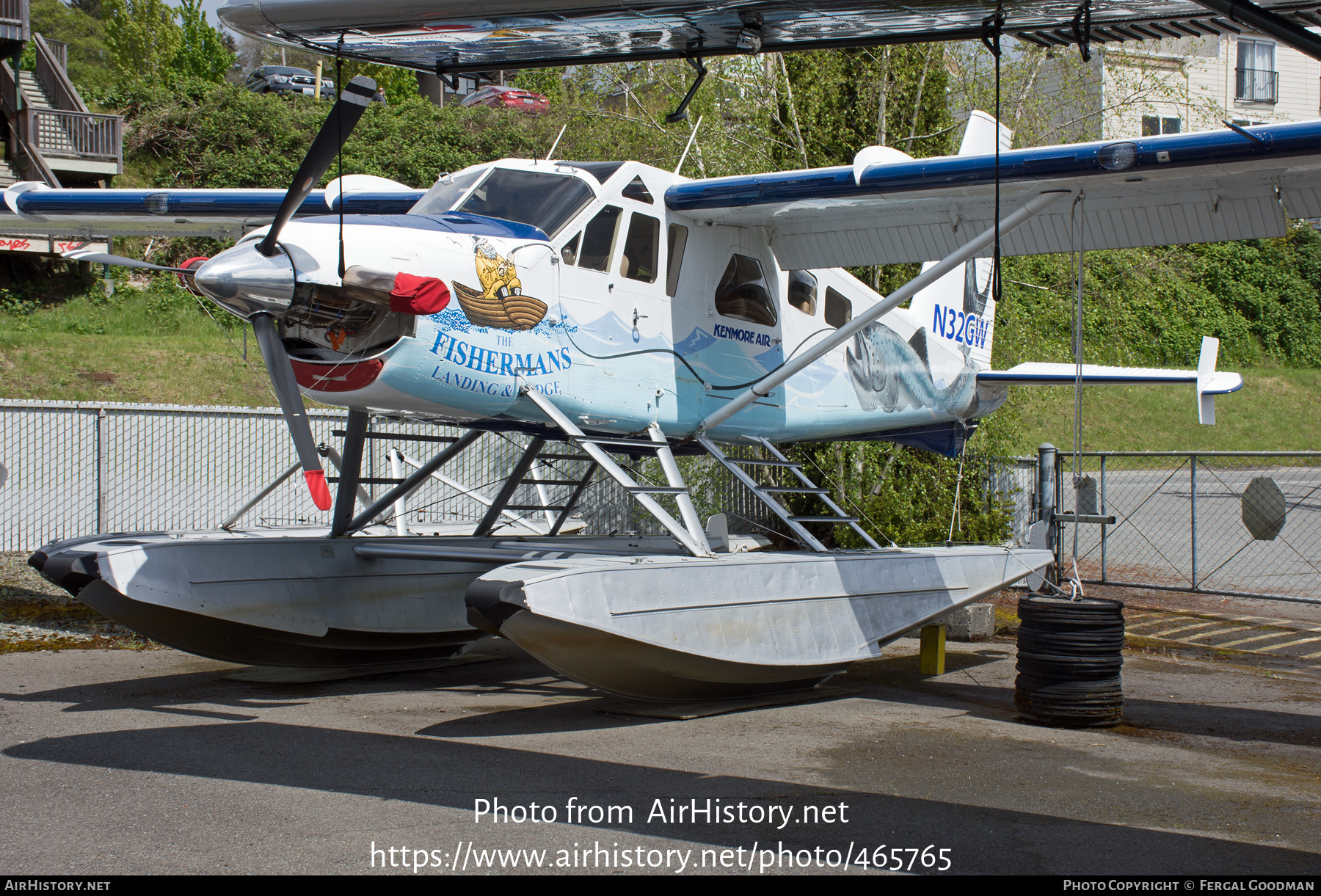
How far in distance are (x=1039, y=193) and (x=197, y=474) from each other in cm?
1169

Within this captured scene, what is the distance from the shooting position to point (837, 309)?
34.6 ft

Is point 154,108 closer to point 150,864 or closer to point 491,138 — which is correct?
point 491,138

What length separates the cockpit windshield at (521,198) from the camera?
7.88 m

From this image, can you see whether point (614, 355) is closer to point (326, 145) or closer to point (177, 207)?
point (326, 145)

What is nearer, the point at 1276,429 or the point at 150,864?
the point at 150,864

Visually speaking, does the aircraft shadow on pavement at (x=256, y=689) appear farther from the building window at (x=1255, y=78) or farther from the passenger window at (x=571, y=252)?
the building window at (x=1255, y=78)

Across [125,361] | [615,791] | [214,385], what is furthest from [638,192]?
[125,361]

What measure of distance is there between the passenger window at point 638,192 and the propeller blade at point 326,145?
262 centimetres

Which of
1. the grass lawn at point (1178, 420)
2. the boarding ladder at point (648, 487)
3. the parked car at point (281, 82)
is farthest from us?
the parked car at point (281, 82)

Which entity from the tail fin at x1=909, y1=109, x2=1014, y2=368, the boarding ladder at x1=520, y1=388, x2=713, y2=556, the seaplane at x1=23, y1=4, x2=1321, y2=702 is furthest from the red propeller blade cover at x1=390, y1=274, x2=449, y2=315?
the tail fin at x1=909, y1=109, x2=1014, y2=368

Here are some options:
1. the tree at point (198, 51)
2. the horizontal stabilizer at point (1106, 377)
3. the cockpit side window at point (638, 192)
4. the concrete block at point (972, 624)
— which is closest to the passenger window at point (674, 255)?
the cockpit side window at point (638, 192)
